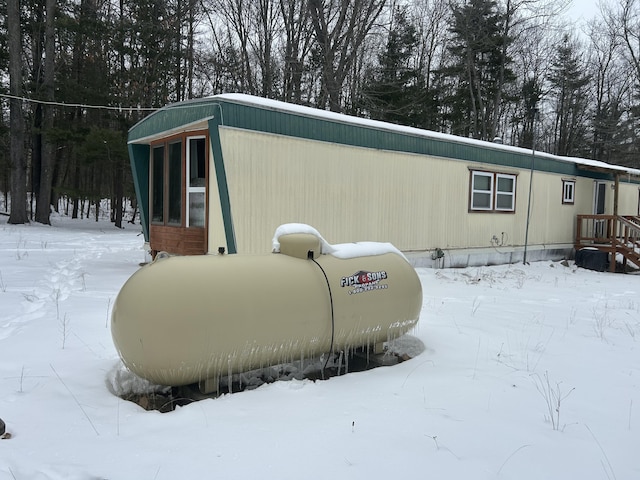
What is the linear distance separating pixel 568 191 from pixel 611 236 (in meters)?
1.88

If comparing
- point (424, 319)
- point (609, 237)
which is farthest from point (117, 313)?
point (609, 237)

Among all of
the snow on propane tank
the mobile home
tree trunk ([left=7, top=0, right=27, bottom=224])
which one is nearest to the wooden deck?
the mobile home

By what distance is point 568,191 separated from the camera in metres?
14.8

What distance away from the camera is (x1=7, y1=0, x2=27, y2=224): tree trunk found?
18.5 m

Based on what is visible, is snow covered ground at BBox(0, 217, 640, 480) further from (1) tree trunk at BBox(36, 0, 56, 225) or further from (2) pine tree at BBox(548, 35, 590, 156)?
(2) pine tree at BBox(548, 35, 590, 156)

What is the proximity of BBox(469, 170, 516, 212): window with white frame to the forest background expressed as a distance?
10.4m

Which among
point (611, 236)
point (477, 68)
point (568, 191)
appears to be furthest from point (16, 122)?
point (477, 68)

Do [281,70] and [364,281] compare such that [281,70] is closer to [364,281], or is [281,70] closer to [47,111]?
[47,111]

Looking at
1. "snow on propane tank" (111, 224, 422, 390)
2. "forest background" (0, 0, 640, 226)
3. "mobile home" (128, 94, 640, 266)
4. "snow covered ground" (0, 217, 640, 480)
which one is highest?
"forest background" (0, 0, 640, 226)

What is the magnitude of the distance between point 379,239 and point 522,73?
2732cm

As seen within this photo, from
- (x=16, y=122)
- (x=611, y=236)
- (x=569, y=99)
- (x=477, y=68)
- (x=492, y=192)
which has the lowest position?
(x=611, y=236)

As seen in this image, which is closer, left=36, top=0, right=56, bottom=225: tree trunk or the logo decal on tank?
the logo decal on tank

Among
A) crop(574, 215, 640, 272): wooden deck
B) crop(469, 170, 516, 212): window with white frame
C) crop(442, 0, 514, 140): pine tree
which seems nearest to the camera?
crop(469, 170, 516, 212): window with white frame

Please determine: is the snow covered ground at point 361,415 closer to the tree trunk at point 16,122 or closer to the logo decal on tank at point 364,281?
the logo decal on tank at point 364,281
